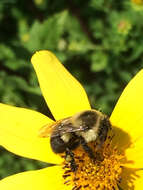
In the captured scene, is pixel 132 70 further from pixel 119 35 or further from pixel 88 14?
pixel 88 14

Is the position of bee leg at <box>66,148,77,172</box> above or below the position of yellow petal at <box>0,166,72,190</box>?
below

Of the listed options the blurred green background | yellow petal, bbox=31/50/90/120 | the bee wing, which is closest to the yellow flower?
yellow petal, bbox=31/50/90/120

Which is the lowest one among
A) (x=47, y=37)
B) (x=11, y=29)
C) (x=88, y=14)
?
(x=47, y=37)

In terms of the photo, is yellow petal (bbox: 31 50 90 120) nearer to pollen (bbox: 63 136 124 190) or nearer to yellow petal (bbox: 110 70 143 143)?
yellow petal (bbox: 110 70 143 143)

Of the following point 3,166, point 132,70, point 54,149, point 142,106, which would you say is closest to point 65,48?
point 132,70

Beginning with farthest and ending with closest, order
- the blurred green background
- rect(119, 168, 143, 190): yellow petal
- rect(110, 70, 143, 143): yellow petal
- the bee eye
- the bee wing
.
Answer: the blurred green background
rect(110, 70, 143, 143): yellow petal
rect(119, 168, 143, 190): yellow petal
the bee eye
the bee wing

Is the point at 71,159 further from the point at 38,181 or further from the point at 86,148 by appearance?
the point at 38,181

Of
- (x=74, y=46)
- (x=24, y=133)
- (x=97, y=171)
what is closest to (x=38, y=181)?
(x=24, y=133)
